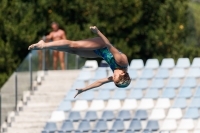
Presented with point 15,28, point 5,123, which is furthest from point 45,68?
point 15,28

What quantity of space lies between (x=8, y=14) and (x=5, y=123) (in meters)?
6.23

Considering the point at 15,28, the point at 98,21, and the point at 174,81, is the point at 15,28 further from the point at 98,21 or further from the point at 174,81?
the point at 174,81

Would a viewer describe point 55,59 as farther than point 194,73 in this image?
Yes

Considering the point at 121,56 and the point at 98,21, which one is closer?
the point at 121,56

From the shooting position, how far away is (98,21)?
85.4 feet

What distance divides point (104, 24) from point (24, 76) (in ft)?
19.7

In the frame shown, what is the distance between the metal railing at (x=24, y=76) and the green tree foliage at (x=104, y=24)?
160 inches

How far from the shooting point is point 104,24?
2600 centimetres

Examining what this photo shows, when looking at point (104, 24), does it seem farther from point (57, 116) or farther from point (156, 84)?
point (57, 116)

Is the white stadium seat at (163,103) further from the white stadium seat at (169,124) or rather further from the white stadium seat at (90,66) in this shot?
the white stadium seat at (90,66)

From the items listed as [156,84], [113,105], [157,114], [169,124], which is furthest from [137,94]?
[169,124]

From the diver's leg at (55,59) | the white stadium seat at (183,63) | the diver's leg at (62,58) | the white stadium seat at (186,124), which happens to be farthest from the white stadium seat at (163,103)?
the diver's leg at (55,59)

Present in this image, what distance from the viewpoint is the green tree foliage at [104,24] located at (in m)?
25.5

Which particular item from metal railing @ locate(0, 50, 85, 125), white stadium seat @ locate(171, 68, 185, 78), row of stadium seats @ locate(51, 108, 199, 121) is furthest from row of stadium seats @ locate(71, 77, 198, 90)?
metal railing @ locate(0, 50, 85, 125)
